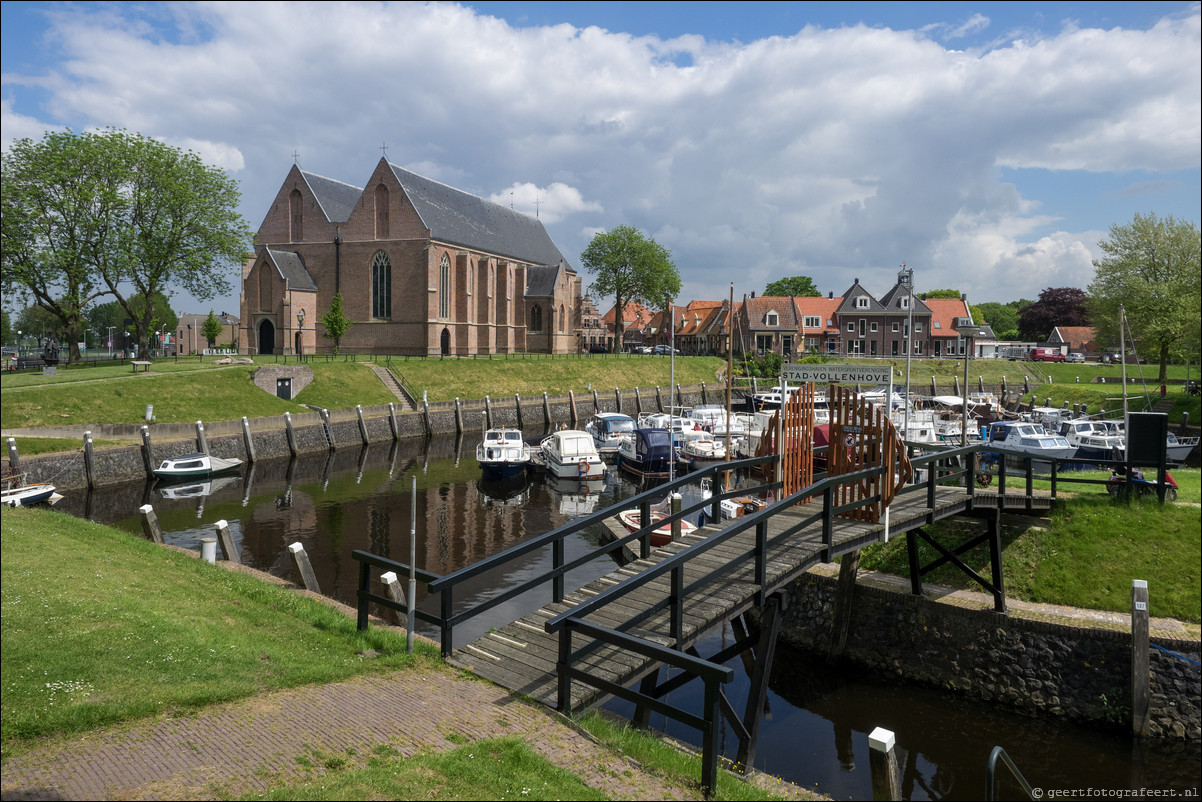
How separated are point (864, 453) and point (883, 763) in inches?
219

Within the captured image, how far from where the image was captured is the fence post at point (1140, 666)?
36.4ft

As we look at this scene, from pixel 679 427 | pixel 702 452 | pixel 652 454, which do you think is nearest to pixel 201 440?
pixel 652 454

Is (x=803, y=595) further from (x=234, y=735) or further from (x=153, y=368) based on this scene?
(x=153, y=368)

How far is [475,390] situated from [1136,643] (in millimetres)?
49975

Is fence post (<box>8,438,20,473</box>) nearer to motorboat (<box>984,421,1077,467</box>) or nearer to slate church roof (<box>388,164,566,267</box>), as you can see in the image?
motorboat (<box>984,421,1077,467</box>)

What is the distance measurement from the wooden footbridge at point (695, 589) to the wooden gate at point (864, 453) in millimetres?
24

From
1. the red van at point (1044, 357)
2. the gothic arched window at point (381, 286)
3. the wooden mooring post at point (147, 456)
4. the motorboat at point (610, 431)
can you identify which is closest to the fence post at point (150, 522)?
the wooden mooring post at point (147, 456)

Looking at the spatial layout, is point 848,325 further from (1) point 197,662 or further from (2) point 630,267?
(1) point 197,662

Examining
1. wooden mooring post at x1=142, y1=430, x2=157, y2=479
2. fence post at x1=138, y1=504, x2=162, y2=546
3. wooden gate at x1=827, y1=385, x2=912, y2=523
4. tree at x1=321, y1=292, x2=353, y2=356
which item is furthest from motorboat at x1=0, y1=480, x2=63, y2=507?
tree at x1=321, y1=292, x2=353, y2=356

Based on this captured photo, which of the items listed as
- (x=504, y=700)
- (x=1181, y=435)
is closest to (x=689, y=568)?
→ (x=504, y=700)

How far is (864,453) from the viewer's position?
1144cm

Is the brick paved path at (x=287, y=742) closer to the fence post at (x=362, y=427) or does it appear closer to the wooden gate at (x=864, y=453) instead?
the wooden gate at (x=864, y=453)

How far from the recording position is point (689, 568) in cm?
960

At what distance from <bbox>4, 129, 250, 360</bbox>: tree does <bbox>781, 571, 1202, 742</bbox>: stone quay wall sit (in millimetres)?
47874
